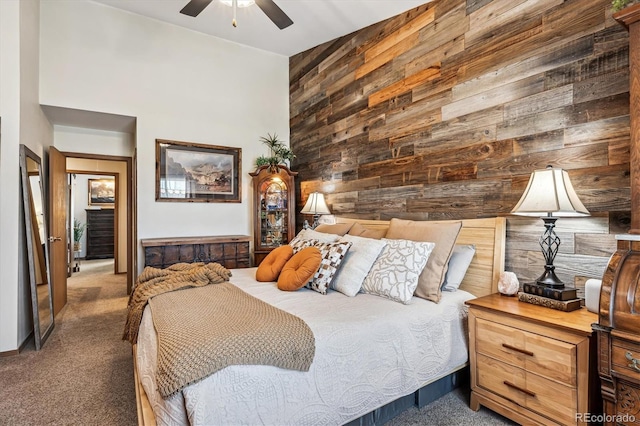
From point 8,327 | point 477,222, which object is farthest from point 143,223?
point 477,222

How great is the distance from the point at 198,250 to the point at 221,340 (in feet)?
10.0

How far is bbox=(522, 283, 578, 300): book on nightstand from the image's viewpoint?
181 centimetres

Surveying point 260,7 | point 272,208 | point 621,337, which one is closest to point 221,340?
point 621,337

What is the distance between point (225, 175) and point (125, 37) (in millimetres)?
2065

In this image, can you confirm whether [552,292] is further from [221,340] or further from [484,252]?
[221,340]

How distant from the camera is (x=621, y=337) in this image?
1337 millimetres

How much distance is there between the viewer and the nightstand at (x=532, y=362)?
1538 millimetres

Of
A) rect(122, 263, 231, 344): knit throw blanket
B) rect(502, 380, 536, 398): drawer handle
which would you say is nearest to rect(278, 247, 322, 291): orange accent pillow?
rect(122, 263, 231, 344): knit throw blanket

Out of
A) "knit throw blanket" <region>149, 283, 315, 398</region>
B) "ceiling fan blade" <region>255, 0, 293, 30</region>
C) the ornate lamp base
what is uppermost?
"ceiling fan blade" <region>255, 0, 293, 30</region>

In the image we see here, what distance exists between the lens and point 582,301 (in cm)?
194

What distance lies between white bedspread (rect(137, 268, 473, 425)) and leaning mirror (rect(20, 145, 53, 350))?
6.37ft

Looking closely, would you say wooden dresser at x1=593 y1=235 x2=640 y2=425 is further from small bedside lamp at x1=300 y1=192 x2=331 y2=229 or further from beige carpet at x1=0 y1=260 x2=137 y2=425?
small bedside lamp at x1=300 y1=192 x2=331 y2=229

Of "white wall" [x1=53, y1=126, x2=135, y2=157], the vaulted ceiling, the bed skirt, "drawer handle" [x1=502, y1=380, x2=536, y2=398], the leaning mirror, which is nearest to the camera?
the bed skirt

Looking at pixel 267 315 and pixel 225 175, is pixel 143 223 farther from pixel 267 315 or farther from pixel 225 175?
pixel 267 315
